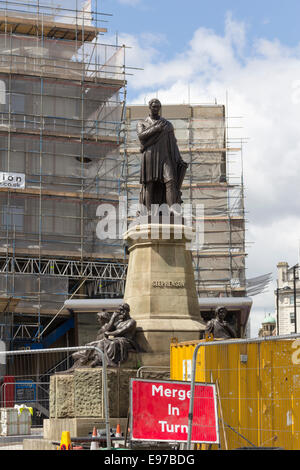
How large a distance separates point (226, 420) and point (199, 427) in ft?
6.13

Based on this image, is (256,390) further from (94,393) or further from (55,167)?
(55,167)

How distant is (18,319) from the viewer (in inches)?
1674

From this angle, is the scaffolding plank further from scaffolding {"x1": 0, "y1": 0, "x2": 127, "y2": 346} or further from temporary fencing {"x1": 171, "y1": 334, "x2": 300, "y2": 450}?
temporary fencing {"x1": 171, "y1": 334, "x2": 300, "y2": 450}

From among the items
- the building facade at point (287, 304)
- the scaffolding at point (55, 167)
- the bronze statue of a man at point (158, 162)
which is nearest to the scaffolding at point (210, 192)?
the scaffolding at point (55, 167)

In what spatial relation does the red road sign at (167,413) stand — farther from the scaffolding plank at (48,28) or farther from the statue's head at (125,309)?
the scaffolding plank at (48,28)

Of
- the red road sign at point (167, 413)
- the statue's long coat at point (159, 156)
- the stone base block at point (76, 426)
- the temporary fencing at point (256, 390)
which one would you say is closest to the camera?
the red road sign at point (167, 413)

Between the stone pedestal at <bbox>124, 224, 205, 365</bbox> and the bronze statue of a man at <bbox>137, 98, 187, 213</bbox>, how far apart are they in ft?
2.87

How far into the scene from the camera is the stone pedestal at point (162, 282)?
60.9ft

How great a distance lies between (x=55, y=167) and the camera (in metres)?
43.8

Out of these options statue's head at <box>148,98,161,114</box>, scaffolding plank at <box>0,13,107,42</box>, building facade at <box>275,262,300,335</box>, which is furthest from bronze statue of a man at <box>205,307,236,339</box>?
building facade at <box>275,262,300,335</box>

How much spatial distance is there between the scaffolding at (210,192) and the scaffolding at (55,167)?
32.7 feet

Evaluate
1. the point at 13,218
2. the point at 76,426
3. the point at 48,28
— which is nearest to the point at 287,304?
the point at 48,28

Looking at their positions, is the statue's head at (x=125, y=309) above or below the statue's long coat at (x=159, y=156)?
below

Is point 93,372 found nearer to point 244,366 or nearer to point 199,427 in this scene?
point 244,366
